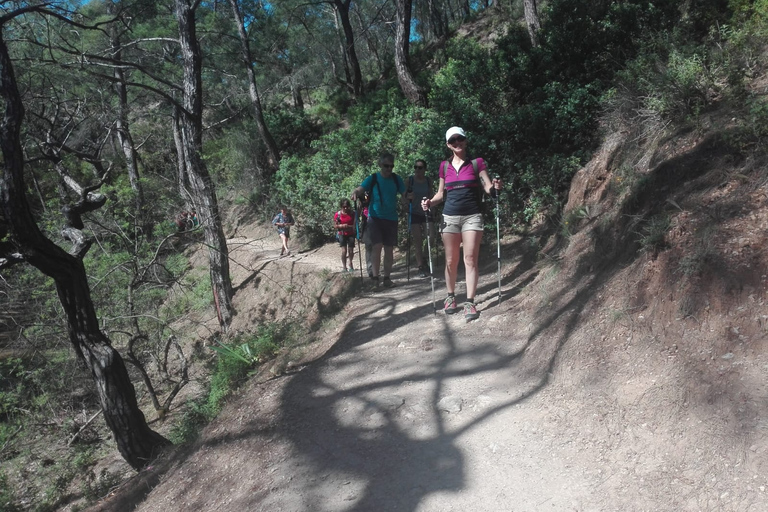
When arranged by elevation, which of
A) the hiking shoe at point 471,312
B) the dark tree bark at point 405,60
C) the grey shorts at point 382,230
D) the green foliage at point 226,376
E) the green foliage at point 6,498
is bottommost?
the green foliage at point 6,498

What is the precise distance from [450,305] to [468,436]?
246cm

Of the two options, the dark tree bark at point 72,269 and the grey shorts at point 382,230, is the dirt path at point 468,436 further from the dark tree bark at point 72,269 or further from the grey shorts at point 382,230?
the grey shorts at point 382,230

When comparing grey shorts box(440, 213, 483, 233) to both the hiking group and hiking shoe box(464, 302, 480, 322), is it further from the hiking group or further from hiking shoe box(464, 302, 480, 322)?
hiking shoe box(464, 302, 480, 322)

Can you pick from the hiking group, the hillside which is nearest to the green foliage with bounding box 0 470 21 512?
the hillside

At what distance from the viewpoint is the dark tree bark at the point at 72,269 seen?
552 centimetres

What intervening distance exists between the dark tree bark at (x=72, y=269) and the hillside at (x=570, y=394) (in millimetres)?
888

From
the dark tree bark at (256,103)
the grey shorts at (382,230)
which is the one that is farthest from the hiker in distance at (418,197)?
the dark tree bark at (256,103)

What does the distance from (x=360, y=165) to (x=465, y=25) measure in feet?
39.3

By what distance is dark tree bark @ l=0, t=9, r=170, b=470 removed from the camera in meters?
5.52

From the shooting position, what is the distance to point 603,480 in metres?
3.16

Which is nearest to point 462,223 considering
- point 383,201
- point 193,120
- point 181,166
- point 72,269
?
point 383,201

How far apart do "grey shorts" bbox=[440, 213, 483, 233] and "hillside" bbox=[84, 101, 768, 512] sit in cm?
101

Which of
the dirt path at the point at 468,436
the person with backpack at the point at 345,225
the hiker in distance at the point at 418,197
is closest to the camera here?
the dirt path at the point at 468,436

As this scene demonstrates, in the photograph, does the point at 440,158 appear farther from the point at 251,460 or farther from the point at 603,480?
the point at 603,480
